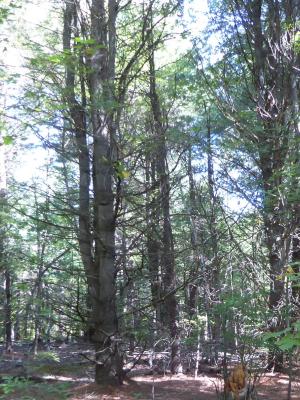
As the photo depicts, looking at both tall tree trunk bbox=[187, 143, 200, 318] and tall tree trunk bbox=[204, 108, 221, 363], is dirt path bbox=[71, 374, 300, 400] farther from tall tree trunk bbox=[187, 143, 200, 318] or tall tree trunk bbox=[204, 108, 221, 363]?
tall tree trunk bbox=[187, 143, 200, 318]

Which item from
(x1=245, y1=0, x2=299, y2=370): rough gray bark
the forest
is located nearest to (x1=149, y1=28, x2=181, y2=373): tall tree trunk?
the forest

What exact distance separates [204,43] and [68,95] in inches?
183

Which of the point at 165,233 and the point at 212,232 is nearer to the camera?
the point at 212,232

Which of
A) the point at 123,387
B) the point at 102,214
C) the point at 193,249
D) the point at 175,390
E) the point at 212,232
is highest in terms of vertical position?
the point at 102,214

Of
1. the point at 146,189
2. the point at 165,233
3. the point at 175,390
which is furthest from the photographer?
the point at 165,233

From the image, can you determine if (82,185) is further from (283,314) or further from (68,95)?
(283,314)

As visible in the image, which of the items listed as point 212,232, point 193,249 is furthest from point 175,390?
point 212,232

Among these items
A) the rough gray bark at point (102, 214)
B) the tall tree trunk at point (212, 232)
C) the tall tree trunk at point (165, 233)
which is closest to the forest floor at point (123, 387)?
the rough gray bark at point (102, 214)

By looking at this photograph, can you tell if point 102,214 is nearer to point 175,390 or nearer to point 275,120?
point 275,120

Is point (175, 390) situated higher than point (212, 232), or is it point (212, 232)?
point (212, 232)

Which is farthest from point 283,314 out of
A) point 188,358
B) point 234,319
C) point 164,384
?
point 188,358

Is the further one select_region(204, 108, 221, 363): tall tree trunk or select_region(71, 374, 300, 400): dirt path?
select_region(204, 108, 221, 363): tall tree trunk

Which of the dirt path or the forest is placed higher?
the forest

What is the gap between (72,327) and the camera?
723 centimetres
